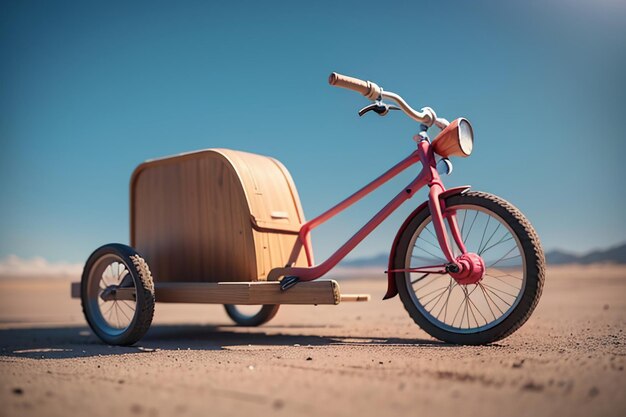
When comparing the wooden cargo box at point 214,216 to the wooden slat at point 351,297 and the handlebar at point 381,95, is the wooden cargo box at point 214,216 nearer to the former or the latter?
the wooden slat at point 351,297

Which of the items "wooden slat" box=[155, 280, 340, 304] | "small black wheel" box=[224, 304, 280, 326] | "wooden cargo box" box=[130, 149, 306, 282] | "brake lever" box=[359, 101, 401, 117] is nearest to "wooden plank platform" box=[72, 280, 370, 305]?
"wooden slat" box=[155, 280, 340, 304]

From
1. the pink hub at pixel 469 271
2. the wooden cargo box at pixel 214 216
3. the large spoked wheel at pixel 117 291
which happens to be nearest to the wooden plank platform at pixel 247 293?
the large spoked wheel at pixel 117 291

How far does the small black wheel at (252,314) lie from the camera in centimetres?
738

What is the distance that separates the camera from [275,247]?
5859mm

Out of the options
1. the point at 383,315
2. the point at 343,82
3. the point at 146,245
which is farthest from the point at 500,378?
the point at 383,315

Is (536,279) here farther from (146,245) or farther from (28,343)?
(28,343)

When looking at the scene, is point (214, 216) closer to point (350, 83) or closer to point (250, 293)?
point (250, 293)

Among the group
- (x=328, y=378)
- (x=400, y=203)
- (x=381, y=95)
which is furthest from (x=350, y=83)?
(x=328, y=378)

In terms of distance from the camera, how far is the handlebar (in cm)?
506

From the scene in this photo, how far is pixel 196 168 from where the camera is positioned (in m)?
6.19

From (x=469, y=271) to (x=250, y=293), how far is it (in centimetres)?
186

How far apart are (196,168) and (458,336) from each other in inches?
122

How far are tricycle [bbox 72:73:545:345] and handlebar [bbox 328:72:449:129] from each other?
1 cm

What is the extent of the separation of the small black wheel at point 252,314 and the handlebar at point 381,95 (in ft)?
10.2
